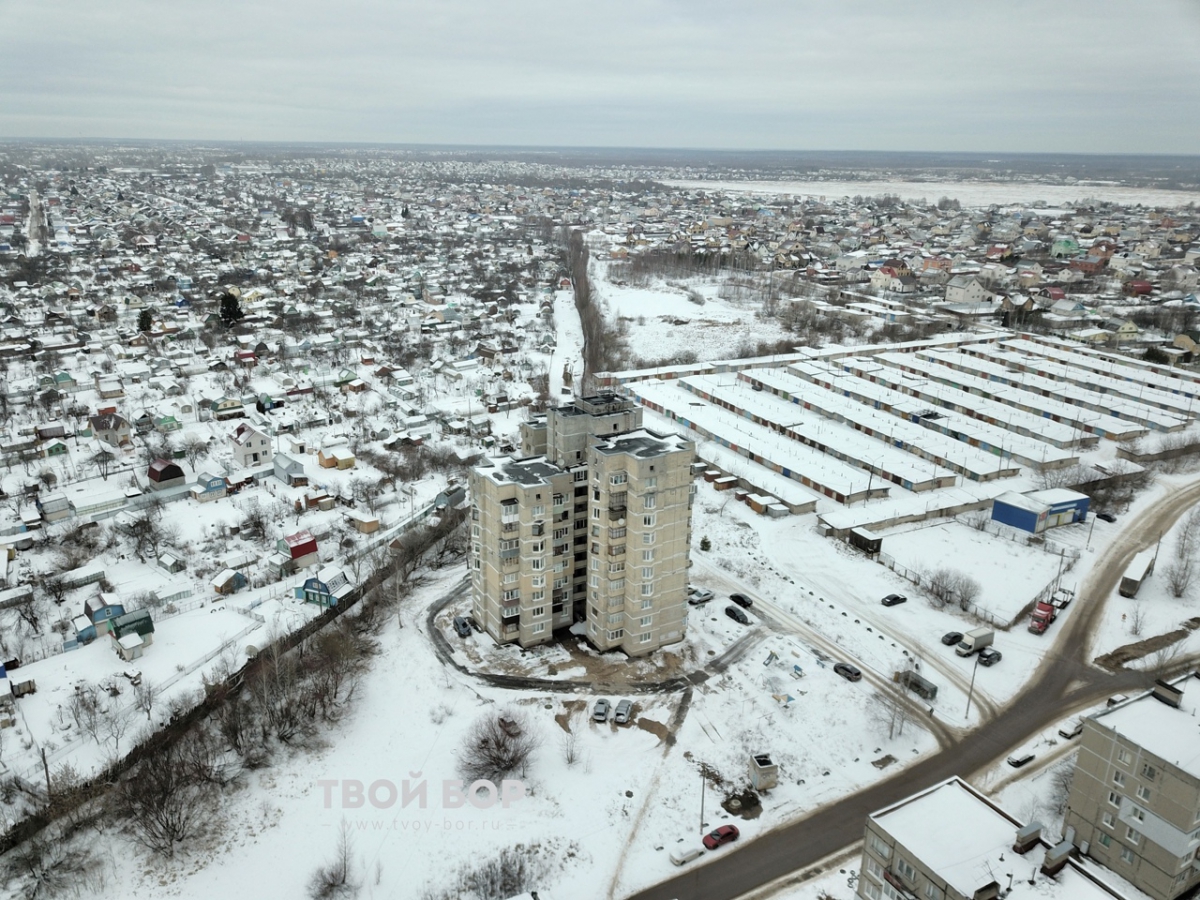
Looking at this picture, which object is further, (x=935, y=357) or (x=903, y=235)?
(x=903, y=235)

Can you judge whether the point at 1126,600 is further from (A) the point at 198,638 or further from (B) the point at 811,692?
(A) the point at 198,638

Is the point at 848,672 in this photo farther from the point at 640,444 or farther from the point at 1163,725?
the point at 640,444

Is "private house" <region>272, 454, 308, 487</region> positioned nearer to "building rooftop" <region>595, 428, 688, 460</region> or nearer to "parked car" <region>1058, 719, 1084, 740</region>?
"building rooftop" <region>595, 428, 688, 460</region>

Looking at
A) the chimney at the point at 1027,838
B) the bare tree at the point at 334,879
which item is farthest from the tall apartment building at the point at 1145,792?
the bare tree at the point at 334,879

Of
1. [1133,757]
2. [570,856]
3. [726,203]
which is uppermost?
[726,203]

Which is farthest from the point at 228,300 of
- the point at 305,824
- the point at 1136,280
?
the point at 1136,280

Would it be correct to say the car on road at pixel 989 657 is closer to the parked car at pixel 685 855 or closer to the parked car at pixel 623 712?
the parked car at pixel 623 712

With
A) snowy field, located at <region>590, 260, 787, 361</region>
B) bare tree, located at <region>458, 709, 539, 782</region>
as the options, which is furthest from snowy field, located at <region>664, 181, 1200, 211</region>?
bare tree, located at <region>458, 709, 539, 782</region>
